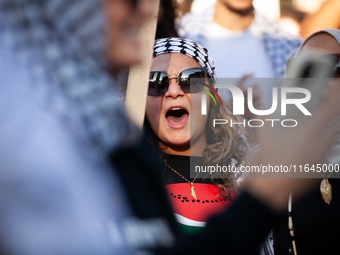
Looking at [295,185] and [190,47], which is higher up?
[190,47]

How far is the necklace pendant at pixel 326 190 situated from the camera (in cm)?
164

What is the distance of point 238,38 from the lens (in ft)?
7.41

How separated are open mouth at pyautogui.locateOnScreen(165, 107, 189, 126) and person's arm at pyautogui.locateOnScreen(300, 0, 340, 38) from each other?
153cm

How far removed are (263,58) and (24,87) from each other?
2.06 meters

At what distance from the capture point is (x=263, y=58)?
2.23 m

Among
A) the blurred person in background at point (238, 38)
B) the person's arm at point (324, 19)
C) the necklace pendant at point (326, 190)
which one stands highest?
the person's arm at point (324, 19)

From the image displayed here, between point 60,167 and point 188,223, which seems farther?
point 188,223

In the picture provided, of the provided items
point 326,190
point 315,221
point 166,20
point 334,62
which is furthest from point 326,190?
point 166,20

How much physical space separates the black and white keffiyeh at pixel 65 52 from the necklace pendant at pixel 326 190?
5.04 feet

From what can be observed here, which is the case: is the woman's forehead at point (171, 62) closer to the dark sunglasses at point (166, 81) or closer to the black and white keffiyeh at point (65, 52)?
the dark sunglasses at point (166, 81)

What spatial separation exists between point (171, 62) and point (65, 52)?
1040 millimetres

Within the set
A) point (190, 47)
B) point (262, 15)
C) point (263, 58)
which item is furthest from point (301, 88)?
point (262, 15)

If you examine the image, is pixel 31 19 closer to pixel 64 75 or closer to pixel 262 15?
pixel 64 75

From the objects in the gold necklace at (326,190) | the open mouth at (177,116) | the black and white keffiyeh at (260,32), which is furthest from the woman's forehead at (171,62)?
the gold necklace at (326,190)
